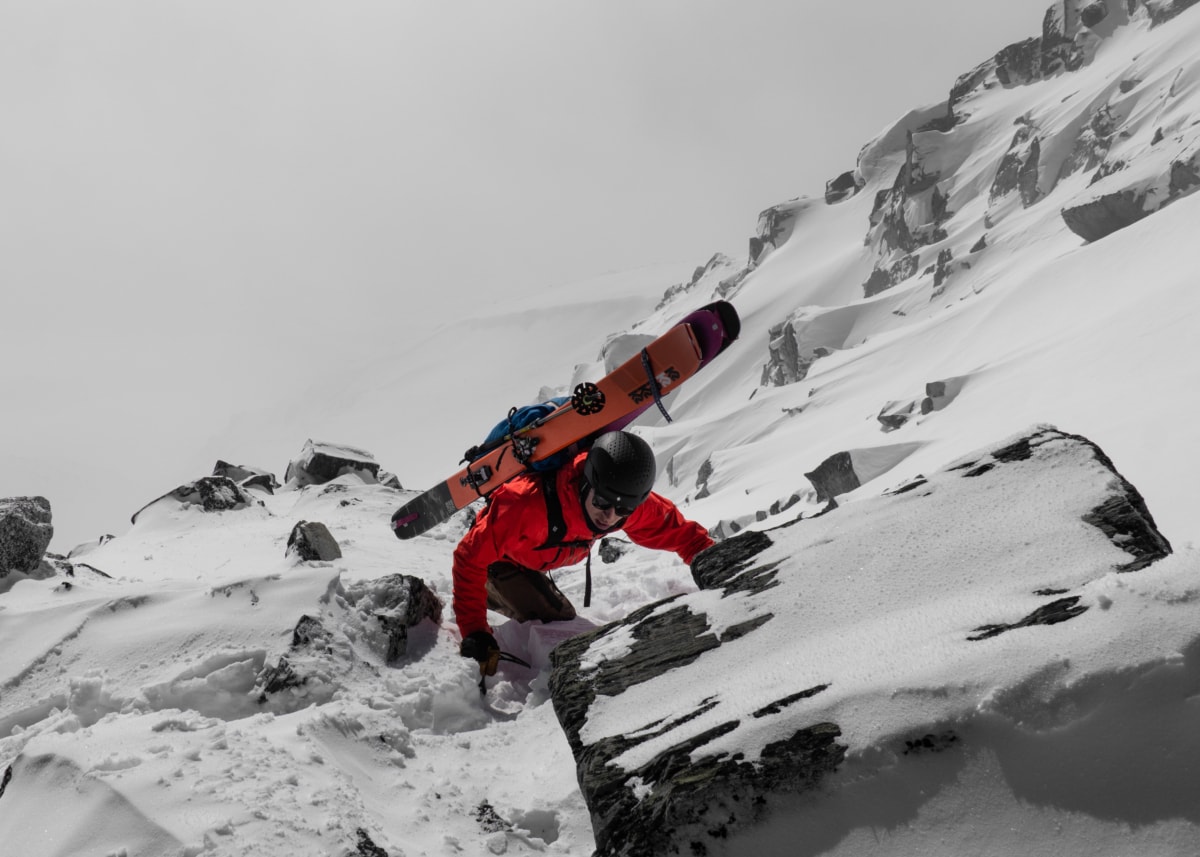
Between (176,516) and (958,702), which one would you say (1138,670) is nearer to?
(958,702)

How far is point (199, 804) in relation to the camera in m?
2.47

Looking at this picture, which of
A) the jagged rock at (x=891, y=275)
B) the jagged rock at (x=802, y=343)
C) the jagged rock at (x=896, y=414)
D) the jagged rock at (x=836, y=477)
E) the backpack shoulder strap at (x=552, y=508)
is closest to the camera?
the backpack shoulder strap at (x=552, y=508)

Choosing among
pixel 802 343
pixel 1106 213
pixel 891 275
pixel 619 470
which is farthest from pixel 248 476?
pixel 891 275

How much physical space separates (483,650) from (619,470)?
1.35m

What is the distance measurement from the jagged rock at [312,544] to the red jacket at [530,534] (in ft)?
6.33

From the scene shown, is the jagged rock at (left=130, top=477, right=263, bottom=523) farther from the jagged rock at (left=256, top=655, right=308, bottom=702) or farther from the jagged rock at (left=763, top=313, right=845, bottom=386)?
the jagged rock at (left=763, top=313, right=845, bottom=386)

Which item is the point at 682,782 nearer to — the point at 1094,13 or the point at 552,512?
the point at 552,512

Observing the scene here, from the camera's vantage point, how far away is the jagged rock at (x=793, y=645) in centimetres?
187

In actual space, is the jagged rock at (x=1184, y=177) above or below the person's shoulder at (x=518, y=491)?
below

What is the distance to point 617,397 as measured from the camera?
699 cm

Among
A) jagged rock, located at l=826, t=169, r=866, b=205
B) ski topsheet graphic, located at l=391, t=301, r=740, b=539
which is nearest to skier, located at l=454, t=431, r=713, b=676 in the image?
ski topsheet graphic, located at l=391, t=301, r=740, b=539

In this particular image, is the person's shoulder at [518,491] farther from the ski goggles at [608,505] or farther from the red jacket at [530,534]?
the ski goggles at [608,505]

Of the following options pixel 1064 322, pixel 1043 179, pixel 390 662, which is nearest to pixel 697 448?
pixel 1064 322

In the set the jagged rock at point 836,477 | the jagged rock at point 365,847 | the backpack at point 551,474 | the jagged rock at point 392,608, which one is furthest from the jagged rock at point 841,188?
the jagged rock at point 365,847
